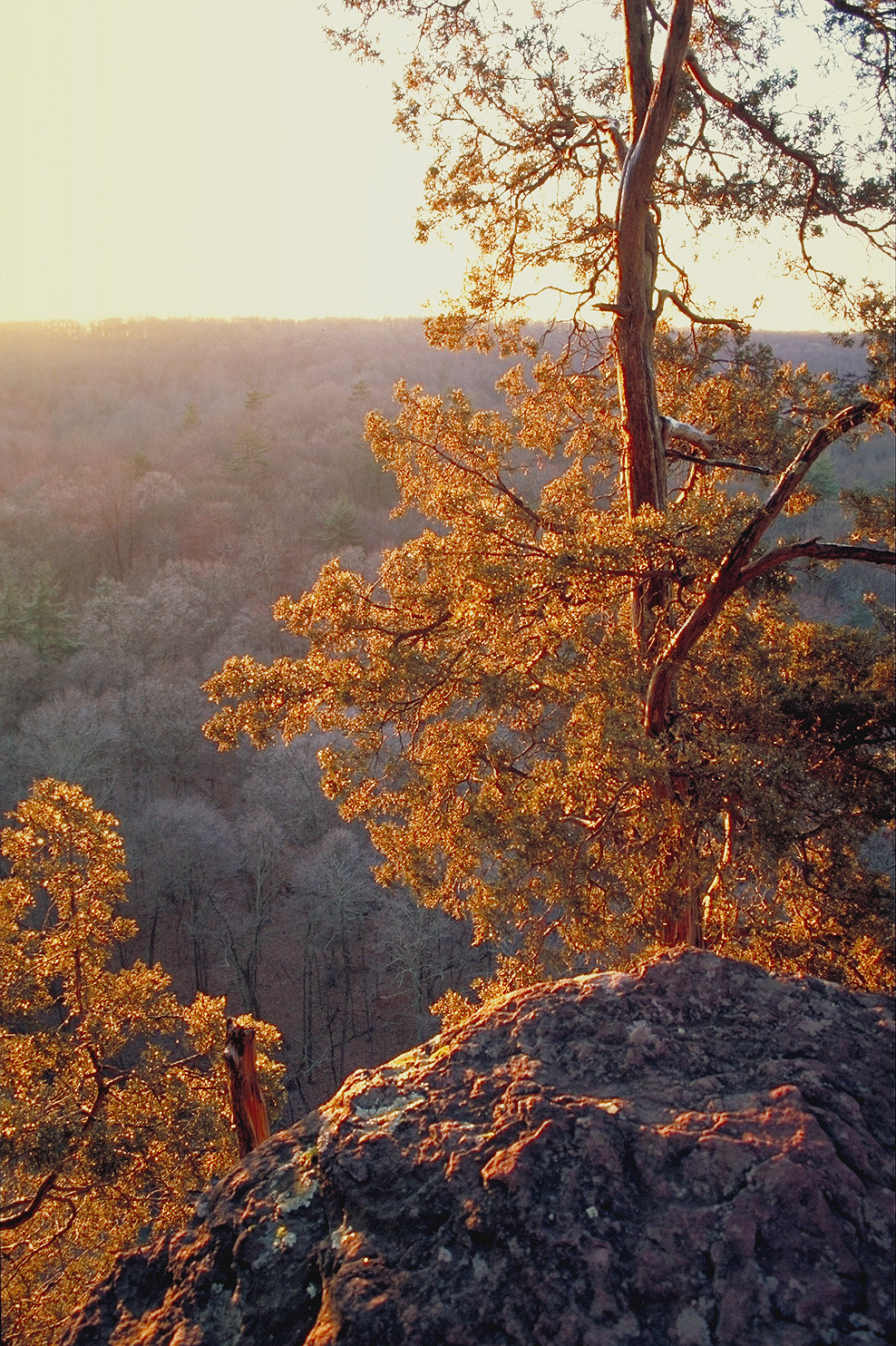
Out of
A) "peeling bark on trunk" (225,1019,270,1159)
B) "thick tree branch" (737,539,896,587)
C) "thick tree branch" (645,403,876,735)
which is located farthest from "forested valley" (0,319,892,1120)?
"peeling bark on trunk" (225,1019,270,1159)

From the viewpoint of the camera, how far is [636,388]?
22.7 ft

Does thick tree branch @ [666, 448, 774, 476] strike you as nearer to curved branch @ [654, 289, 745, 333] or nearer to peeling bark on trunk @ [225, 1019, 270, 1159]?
curved branch @ [654, 289, 745, 333]

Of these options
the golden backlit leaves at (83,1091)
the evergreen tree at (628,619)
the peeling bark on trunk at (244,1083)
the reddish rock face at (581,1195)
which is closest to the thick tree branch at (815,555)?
the evergreen tree at (628,619)

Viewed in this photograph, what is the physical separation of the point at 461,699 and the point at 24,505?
41.6m

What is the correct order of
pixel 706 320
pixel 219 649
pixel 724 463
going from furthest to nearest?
pixel 219 649 < pixel 706 320 < pixel 724 463

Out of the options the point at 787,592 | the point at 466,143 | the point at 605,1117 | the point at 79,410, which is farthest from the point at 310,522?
the point at 605,1117

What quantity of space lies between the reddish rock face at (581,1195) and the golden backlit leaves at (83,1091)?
137 inches

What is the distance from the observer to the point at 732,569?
488cm

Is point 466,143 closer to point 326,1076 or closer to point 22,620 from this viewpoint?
point 326,1076

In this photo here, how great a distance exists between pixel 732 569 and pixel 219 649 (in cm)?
2836

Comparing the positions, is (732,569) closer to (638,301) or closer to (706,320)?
(638,301)

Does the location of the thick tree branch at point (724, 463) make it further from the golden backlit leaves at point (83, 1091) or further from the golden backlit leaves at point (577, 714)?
the golden backlit leaves at point (83, 1091)

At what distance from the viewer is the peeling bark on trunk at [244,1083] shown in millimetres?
4922

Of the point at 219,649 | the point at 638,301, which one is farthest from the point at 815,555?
the point at 219,649
